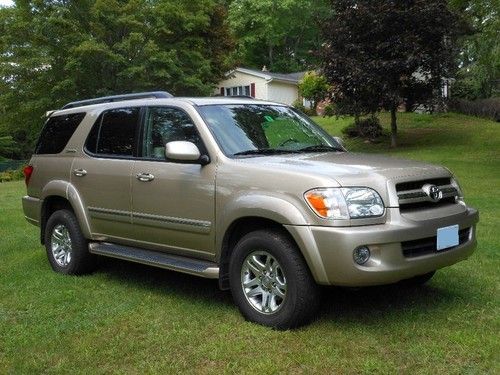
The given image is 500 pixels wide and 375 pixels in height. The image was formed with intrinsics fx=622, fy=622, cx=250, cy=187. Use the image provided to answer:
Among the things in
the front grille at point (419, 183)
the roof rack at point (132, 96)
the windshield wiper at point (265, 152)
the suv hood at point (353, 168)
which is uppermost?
the roof rack at point (132, 96)

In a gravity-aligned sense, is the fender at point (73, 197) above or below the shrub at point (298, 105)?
below

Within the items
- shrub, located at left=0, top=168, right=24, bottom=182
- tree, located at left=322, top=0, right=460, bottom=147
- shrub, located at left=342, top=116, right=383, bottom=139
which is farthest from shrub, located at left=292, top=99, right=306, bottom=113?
shrub, located at left=0, top=168, right=24, bottom=182

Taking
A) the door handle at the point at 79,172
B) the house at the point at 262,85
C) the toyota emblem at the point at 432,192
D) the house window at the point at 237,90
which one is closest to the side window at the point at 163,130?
the door handle at the point at 79,172

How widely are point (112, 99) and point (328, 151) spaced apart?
2.50 meters

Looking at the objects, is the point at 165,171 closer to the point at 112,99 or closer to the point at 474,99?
the point at 112,99

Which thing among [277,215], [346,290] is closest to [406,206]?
[277,215]

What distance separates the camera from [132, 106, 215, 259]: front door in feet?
16.8

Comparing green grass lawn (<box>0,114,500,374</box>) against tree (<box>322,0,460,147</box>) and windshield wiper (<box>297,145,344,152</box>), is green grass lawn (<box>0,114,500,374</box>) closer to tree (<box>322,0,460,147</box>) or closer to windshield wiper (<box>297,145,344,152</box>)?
windshield wiper (<box>297,145,344,152</box>)

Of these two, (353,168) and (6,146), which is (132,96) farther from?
(6,146)

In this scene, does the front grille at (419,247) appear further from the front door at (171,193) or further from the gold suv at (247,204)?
the front door at (171,193)

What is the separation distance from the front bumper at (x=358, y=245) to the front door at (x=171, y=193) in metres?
0.97

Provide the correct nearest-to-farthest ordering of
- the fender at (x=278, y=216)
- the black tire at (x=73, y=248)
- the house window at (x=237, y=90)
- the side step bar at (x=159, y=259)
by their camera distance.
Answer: the fender at (x=278, y=216), the side step bar at (x=159, y=259), the black tire at (x=73, y=248), the house window at (x=237, y=90)

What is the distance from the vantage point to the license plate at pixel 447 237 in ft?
15.1

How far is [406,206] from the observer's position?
454 centimetres
